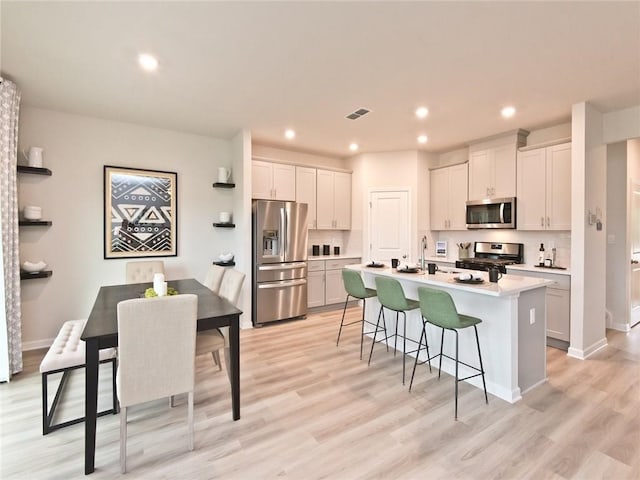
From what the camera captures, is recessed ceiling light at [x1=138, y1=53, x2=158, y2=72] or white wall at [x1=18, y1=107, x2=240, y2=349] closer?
recessed ceiling light at [x1=138, y1=53, x2=158, y2=72]

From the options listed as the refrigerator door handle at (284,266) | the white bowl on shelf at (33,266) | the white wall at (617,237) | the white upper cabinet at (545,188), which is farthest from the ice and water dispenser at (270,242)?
the white wall at (617,237)

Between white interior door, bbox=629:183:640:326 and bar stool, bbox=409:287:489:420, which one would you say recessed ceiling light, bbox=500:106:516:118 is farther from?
bar stool, bbox=409:287:489:420

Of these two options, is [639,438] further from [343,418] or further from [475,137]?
[475,137]

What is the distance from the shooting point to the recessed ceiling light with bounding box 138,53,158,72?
2.54 metres

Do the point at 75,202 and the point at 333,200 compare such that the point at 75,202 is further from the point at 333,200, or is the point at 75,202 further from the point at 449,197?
the point at 449,197

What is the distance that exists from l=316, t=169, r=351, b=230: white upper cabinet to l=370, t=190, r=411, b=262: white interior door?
49cm

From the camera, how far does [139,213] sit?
13.9 ft

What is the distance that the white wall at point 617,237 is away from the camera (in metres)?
4.24

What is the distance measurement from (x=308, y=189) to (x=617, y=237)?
4.49 m

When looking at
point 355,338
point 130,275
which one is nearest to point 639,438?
point 355,338

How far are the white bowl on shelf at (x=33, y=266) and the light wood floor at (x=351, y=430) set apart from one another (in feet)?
3.53

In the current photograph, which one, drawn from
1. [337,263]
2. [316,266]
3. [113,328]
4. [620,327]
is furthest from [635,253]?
[113,328]

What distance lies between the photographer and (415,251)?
5457mm

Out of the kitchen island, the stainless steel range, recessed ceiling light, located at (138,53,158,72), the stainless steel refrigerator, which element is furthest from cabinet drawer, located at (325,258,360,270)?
recessed ceiling light, located at (138,53,158,72)
